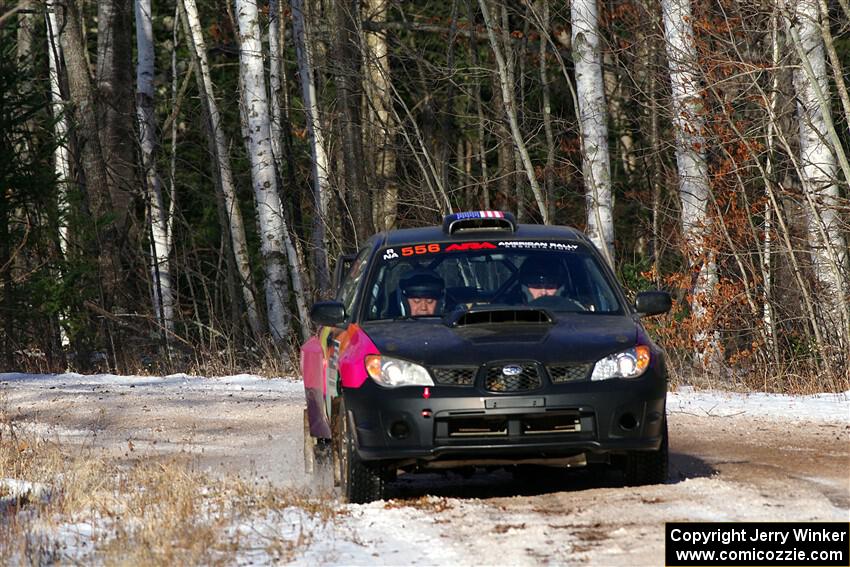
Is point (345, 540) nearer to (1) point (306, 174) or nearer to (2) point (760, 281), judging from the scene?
(2) point (760, 281)

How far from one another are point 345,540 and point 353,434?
1112 millimetres

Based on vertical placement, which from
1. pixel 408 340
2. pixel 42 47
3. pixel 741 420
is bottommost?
pixel 741 420

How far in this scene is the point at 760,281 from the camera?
1877 centimetres

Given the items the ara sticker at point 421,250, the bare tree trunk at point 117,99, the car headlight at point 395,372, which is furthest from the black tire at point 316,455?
the bare tree trunk at point 117,99

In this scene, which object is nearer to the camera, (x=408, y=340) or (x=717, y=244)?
(x=408, y=340)

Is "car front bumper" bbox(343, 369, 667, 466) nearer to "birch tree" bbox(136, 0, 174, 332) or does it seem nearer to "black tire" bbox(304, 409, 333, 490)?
"black tire" bbox(304, 409, 333, 490)

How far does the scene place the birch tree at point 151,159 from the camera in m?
30.2

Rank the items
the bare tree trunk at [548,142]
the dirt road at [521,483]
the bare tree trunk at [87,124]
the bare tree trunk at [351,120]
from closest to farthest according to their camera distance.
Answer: the dirt road at [521,483], the bare tree trunk at [351,120], the bare tree trunk at [548,142], the bare tree trunk at [87,124]

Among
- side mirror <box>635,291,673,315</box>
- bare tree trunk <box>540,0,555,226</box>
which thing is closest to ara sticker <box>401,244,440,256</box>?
side mirror <box>635,291,673,315</box>

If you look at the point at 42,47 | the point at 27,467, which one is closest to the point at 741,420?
the point at 27,467

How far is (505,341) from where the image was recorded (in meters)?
8.62

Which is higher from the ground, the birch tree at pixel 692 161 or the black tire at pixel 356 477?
the birch tree at pixel 692 161

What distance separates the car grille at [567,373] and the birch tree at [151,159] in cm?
2140

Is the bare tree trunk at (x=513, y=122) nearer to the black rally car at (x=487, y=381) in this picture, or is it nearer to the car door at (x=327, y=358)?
the car door at (x=327, y=358)
